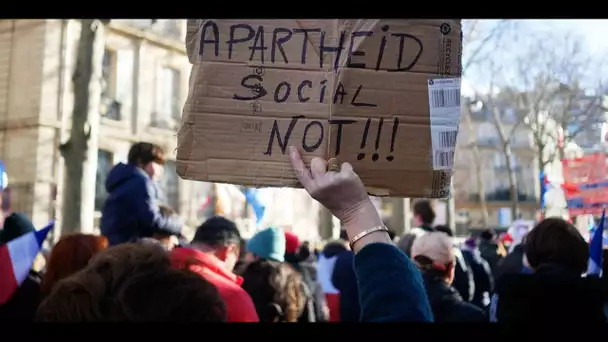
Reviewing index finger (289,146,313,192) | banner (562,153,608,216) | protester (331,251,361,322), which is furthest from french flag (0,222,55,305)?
banner (562,153,608,216)

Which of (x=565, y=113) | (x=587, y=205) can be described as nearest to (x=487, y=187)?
(x=565, y=113)

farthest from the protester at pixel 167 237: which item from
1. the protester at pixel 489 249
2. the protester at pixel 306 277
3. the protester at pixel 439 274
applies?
the protester at pixel 489 249

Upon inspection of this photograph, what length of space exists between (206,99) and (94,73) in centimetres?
770

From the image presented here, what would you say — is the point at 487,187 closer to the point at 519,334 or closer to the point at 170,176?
the point at 170,176

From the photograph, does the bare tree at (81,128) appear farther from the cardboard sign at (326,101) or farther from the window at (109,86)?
the window at (109,86)

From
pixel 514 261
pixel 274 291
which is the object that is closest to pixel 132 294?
pixel 274 291

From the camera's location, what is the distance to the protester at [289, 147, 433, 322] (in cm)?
138

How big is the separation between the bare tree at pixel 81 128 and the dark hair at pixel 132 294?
721cm

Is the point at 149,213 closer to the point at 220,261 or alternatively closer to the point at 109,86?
the point at 220,261

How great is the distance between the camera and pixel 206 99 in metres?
1.78

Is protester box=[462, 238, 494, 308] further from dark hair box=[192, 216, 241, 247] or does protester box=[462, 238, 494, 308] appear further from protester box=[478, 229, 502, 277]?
dark hair box=[192, 216, 241, 247]

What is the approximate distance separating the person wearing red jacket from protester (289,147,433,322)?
52cm

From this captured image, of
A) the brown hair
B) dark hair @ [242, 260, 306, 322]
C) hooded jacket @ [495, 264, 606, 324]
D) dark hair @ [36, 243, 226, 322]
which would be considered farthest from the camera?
dark hair @ [242, 260, 306, 322]

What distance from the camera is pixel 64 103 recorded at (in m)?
20.0
